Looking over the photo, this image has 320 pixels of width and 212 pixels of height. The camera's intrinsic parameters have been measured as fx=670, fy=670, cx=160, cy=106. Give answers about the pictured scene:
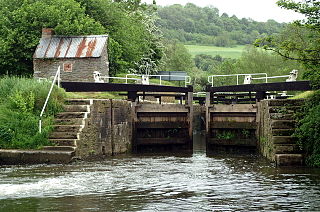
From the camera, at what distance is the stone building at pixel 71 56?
3884 cm

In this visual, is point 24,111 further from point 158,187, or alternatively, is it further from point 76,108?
point 158,187

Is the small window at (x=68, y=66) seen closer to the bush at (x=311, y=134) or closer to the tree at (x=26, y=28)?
the tree at (x=26, y=28)

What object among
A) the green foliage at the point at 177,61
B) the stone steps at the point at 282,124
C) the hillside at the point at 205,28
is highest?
the hillside at the point at 205,28

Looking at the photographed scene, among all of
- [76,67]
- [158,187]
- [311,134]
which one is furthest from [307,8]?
[76,67]

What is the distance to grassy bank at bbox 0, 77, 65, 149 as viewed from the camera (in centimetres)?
2266

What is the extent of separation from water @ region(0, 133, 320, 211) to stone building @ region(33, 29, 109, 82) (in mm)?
15817

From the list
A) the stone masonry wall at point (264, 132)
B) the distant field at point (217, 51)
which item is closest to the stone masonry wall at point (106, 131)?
the stone masonry wall at point (264, 132)

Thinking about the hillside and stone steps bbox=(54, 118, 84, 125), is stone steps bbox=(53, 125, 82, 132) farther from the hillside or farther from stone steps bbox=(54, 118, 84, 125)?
the hillside

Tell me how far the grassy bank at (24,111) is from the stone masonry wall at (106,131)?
1.33m

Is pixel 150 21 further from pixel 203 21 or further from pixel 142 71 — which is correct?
pixel 203 21

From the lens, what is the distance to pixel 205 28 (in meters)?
185

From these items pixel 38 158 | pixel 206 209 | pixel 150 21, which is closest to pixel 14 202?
pixel 206 209

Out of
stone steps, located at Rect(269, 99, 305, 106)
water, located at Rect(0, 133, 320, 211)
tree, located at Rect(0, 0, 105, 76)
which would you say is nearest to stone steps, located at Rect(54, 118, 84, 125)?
water, located at Rect(0, 133, 320, 211)

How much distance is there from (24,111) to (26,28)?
1787 cm
